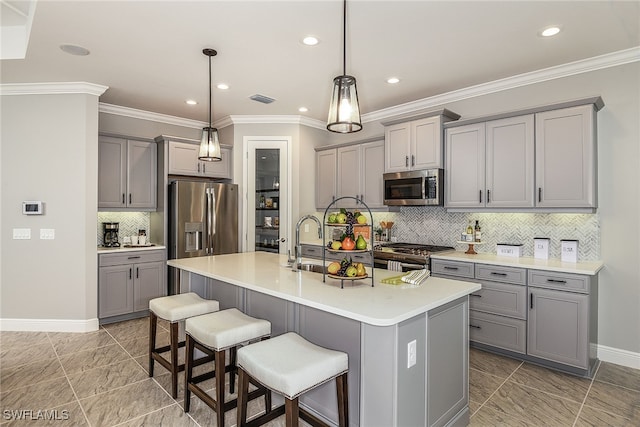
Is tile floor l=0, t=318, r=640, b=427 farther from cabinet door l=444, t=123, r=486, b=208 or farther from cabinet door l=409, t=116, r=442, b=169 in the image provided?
cabinet door l=409, t=116, r=442, b=169

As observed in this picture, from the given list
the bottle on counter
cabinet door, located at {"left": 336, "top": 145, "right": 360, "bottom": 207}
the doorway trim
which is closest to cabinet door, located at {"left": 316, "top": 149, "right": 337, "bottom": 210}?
cabinet door, located at {"left": 336, "top": 145, "right": 360, "bottom": 207}

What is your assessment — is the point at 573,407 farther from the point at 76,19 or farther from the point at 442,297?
the point at 76,19

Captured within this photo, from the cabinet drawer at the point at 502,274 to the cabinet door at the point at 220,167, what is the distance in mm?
3695

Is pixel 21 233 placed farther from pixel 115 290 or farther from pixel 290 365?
pixel 290 365

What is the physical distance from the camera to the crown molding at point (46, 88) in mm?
3998

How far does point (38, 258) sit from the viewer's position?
408 centimetres

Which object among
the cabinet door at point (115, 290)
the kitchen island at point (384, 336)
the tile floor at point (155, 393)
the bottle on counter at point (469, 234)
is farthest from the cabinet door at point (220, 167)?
the bottle on counter at point (469, 234)

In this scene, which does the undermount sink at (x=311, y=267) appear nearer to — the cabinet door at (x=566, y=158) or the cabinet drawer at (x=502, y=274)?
the cabinet drawer at (x=502, y=274)

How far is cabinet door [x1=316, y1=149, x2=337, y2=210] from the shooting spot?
17.8 feet

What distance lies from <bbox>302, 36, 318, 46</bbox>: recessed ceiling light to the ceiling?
0.05 metres

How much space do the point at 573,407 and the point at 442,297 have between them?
1.51 m

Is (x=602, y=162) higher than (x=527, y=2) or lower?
lower

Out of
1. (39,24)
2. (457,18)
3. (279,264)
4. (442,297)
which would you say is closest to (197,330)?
(279,264)

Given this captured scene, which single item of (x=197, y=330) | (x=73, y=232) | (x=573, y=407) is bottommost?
(x=573, y=407)
